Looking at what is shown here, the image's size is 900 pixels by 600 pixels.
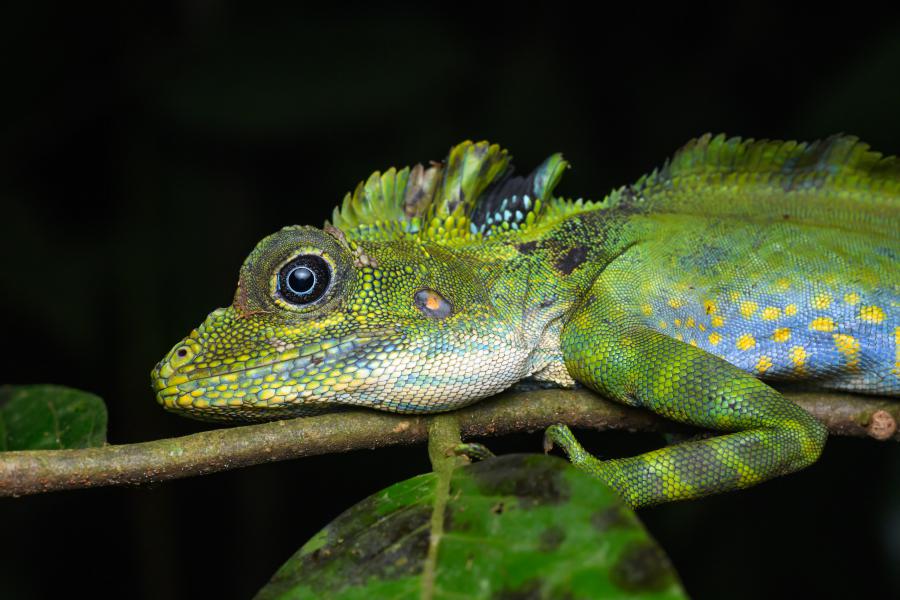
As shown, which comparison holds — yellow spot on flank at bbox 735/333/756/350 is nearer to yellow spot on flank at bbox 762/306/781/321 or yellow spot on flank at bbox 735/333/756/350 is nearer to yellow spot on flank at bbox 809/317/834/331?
yellow spot on flank at bbox 762/306/781/321

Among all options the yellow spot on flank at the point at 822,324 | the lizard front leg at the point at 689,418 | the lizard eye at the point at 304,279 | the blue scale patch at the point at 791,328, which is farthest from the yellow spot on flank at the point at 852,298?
the lizard eye at the point at 304,279

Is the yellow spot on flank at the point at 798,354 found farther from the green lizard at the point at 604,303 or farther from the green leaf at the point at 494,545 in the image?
the green leaf at the point at 494,545

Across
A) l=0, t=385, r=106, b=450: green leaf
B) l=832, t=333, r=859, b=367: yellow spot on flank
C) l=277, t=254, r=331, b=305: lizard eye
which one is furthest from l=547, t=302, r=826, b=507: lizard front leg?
l=0, t=385, r=106, b=450: green leaf

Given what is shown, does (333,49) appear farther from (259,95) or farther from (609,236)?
(609,236)

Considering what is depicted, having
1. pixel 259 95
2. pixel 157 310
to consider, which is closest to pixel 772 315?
pixel 259 95

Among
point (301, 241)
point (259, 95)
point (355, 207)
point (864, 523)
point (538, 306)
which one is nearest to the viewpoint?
point (301, 241)

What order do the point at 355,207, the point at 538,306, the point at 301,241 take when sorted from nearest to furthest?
the point at 301,241 → the point at 538,306 → the point at 355,207

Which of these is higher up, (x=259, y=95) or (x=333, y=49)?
(x=333, y=49)
